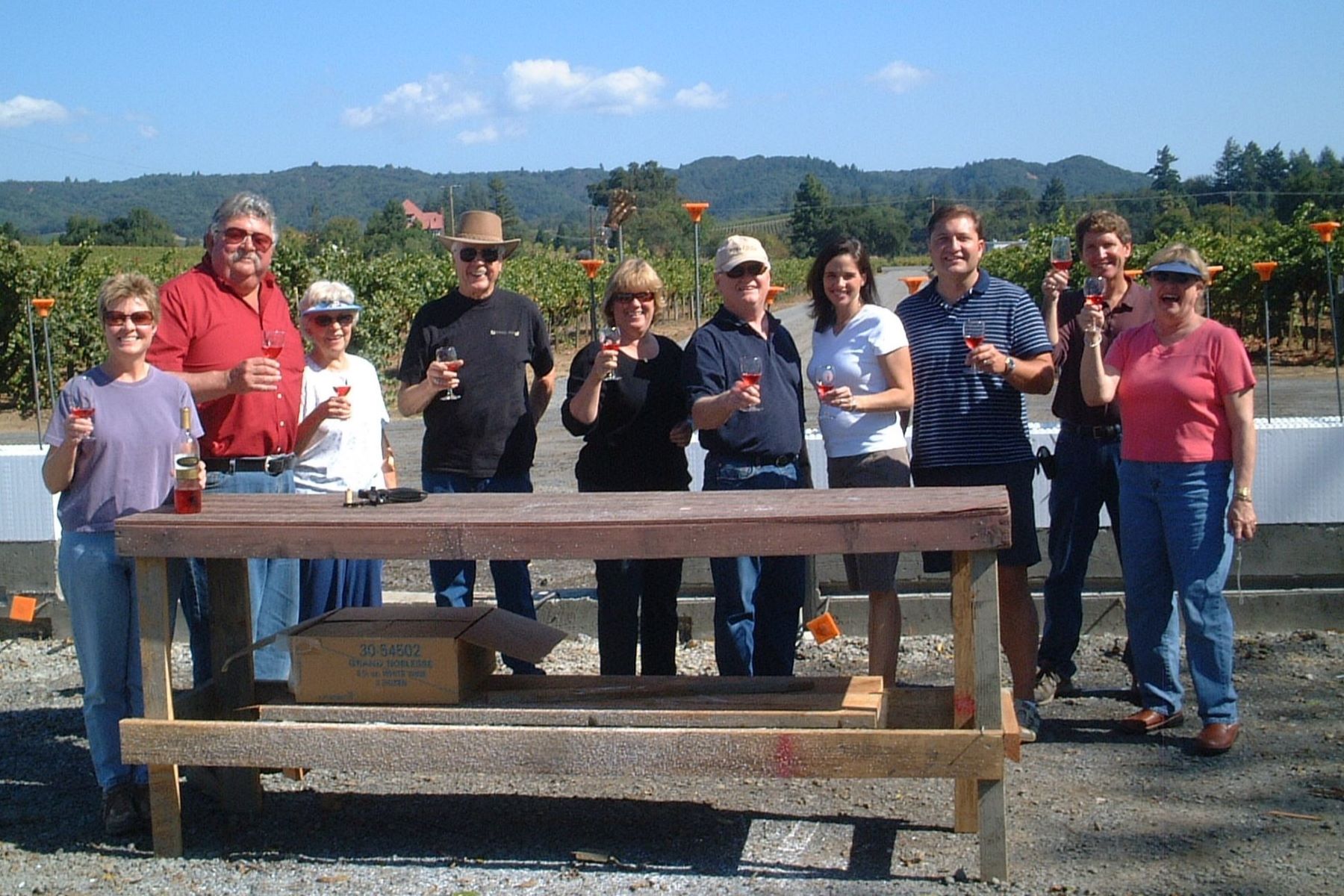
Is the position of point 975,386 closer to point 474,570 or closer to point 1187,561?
point 1187,561

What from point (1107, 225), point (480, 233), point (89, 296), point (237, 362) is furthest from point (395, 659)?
point (89, 296)

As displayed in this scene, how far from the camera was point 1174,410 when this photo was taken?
14.8ft

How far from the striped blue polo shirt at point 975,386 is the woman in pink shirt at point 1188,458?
0.27 meters

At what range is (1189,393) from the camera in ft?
14.7

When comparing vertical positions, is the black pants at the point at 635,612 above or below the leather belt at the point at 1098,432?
below

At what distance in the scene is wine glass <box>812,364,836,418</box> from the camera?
172 inches

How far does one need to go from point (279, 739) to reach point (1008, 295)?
9.34 feet

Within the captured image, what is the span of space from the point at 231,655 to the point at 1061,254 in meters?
3.18

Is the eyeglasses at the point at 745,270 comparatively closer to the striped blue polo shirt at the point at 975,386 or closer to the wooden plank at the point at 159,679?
the striped blue polo shirt at the point at 975,386

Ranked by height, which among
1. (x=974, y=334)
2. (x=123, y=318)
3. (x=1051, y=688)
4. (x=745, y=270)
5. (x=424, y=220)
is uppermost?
(x=424, y=220)

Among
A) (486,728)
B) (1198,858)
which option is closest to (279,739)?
(486,728)

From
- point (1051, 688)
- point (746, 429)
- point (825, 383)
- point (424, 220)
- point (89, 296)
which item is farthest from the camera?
point (424, 220)

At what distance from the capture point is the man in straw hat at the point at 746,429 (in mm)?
4602

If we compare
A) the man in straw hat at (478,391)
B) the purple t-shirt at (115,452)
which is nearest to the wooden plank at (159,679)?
the purple t-shirt at (115,452)
